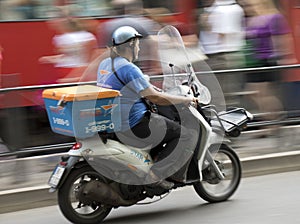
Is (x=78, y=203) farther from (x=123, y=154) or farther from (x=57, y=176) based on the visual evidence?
(x=123, y=154)

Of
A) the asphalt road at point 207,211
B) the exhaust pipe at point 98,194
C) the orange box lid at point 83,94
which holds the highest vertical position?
the orange box lid at point 83,94

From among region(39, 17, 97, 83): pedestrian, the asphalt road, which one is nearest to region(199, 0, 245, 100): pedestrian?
region(39, 17, 97, 83): pedestrian

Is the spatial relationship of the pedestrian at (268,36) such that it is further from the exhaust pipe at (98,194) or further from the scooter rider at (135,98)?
the exhaust pipe at (98,194)

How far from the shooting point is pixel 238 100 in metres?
10.1

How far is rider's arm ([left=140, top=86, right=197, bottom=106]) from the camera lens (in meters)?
7.38

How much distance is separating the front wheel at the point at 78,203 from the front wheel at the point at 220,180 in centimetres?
105

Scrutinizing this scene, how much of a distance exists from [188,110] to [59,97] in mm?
1298

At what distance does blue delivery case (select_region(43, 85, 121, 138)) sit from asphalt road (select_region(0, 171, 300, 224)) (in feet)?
3.15

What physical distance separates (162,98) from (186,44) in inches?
117

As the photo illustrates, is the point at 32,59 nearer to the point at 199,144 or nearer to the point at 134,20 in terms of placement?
the point at 134,20

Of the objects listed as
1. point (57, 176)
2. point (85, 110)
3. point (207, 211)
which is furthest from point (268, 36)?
point (57, 176)

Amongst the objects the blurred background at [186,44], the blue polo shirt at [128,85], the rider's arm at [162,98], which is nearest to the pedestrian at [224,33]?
the blurred background at [186,44]

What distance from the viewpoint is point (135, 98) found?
7.46 metres

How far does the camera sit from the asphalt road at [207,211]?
755 centimetres
